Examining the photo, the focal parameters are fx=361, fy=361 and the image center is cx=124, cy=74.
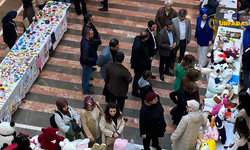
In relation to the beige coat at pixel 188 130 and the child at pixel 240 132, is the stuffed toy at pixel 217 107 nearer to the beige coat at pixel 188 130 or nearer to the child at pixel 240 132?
the beige coat at pixel 188 130

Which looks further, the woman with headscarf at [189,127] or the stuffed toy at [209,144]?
the stuffed toy at [209,144]

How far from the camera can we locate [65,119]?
20.7 ft

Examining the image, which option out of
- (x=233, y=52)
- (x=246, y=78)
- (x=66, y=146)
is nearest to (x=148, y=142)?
(x=66, y=146)

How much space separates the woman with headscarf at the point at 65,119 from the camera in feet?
20.3

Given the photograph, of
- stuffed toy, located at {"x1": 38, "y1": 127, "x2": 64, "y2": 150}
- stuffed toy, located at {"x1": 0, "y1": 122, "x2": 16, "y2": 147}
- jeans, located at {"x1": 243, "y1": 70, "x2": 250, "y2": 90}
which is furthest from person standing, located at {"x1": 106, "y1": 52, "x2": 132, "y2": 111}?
jeans, located at {"x1": 243, "y1": 70, "x2": 250, "y2": 90}

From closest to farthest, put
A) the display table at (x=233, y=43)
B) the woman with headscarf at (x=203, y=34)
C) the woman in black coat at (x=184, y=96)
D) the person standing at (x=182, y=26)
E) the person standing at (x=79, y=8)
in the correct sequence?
1. the woman in black coat at (x=184, y=96)
2. the display table at (x=233, y=43)
3. the person standing at (x=182, y=26)
4. the woman with headscarf at (x=203, y=34)
5. the person standing at (x=79, y=8)

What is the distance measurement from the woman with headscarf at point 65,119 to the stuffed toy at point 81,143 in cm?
12

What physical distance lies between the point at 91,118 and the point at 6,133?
1441mm

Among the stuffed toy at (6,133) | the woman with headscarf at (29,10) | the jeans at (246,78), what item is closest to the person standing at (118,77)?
the stuffed toy at (6,133)

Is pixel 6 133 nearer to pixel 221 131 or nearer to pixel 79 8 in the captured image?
pixel 221 131

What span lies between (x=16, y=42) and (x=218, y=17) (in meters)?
5.21

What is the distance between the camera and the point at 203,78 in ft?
30.7

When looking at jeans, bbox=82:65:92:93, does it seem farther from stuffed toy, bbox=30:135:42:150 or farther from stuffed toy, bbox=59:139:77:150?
stuffed toy, bbox=59:139:77:150

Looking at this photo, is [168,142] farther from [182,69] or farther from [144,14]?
[144,14]
